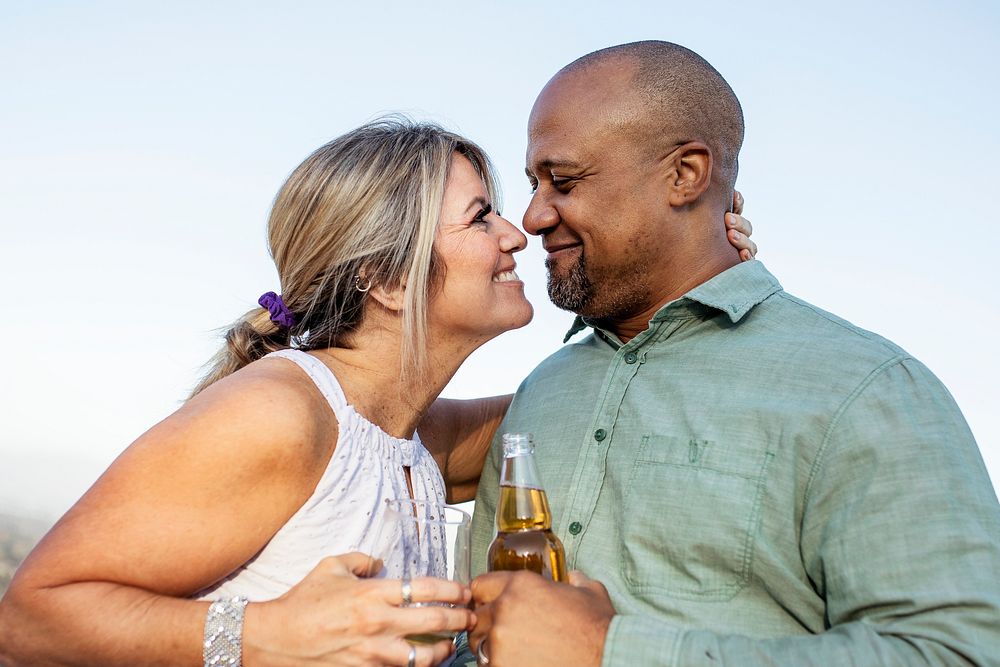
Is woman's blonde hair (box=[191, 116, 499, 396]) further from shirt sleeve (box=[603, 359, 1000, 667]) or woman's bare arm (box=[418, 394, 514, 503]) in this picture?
shirt sleeve (box=[603, 359, 1000, 667])

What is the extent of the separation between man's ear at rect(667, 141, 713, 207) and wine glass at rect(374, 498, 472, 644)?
1769 mm

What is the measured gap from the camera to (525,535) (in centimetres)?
227

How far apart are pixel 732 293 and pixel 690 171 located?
62 centimetres

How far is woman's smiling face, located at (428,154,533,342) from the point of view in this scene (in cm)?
328

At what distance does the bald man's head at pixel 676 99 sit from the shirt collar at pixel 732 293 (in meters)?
0.53

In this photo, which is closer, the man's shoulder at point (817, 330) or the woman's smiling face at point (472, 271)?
the man's shoulder at point (817, 330)

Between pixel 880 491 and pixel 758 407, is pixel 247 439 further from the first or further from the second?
pixel 880 491

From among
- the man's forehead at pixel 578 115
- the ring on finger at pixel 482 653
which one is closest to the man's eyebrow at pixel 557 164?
the man's forehead at pixel 578 115

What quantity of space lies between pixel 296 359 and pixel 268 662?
0.99 meters

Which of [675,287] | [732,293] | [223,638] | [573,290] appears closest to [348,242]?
[573,290]

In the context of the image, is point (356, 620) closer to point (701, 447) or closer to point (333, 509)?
point (333, 509)

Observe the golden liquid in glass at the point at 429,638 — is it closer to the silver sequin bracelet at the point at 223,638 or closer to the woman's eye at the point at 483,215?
the silver sequin bracelet at the point at 223,638

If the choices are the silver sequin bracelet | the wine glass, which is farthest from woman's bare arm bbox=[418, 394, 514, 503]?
the wine glass

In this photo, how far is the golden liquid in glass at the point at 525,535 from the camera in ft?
7.34
